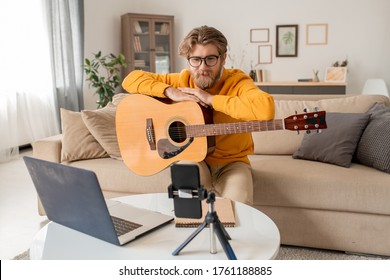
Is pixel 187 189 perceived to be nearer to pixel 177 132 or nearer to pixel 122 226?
pixel 122 226

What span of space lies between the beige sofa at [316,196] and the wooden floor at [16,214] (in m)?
0.55

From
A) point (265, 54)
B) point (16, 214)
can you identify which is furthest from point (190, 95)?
point (265, 54)

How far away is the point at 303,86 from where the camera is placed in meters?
5.93

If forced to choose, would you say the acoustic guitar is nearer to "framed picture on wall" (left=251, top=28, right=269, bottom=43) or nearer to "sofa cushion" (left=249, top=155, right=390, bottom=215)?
"sofa cushion" (left=249, top=155, right=390, bottom=215)

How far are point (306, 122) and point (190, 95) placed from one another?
22.5 inches

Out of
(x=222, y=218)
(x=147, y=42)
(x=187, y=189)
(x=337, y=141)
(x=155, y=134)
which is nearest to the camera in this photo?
(x=187, y=189)

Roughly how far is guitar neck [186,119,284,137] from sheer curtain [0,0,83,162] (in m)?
3.29

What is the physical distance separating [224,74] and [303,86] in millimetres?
4114

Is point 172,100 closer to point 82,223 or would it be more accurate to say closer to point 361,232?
point 82,223

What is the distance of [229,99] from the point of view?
1841mm

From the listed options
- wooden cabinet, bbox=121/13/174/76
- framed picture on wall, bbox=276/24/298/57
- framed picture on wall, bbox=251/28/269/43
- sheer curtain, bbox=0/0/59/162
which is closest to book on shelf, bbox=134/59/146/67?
wooden cabinet, bbox=121/13/174/76

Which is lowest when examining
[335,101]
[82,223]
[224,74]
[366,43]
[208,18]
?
[82,223]

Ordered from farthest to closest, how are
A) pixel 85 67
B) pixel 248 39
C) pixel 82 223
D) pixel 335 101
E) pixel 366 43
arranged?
pixel 248 39
pixel 366 43
pixel 85 67
pixel 335 101
pixel 82 223

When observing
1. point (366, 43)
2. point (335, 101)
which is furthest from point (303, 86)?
point (335, 101)
